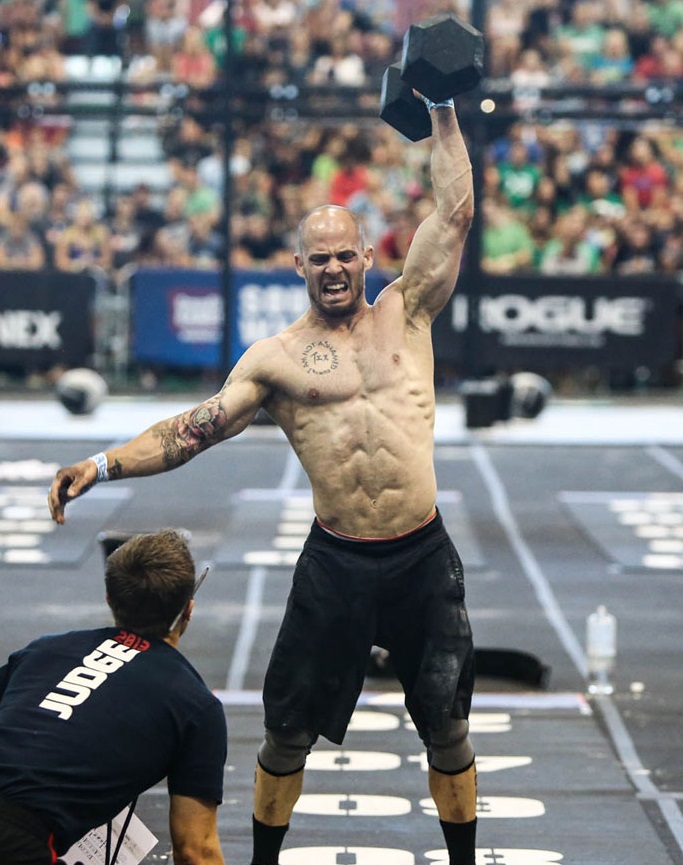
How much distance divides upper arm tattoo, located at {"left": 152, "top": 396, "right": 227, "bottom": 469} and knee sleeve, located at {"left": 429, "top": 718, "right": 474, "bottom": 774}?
1002 millimetres

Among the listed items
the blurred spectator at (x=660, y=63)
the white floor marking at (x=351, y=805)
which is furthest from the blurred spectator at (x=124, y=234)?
the white floor marking at (x=351, y=805)

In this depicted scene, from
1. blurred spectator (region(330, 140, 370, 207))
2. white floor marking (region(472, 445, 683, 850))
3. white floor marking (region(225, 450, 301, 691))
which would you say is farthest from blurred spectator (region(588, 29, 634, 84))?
white floor marking (region(225, 450, 301, 691))

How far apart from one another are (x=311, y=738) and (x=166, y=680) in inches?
39.0

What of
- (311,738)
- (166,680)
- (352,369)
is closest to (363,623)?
(311,738)

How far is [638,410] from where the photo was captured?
14.6m

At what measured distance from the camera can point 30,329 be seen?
14711 millimetres

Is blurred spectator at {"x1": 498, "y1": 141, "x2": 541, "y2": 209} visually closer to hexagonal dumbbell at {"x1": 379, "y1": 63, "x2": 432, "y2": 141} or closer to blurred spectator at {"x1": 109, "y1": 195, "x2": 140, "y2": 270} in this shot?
blurred spectator at {"x1": 109, "y1": 195, "x2": 140, "y2": 270}

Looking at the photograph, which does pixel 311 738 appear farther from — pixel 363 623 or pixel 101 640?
pixel 101 640

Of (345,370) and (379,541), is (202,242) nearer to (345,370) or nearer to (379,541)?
(345,370)

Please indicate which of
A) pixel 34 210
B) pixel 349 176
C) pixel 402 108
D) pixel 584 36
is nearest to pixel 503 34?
pixel 584 36

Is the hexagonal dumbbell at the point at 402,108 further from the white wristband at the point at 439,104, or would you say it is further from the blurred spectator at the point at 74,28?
the blurred spectator at the point at 74,28

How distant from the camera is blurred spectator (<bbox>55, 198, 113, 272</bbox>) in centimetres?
1540

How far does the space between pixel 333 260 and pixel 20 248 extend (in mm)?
11720

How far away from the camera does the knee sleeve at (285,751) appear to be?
163 inches
